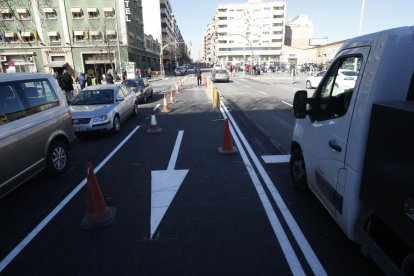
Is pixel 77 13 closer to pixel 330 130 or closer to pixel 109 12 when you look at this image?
pixel 109 12

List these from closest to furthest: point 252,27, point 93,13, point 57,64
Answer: point 57,64 < point 93,13 < point 252,27

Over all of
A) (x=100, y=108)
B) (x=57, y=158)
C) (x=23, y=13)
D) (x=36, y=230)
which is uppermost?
(x=23, y=13)

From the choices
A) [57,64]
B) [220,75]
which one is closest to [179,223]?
[220,75]

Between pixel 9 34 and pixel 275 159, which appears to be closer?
pixel 275 159

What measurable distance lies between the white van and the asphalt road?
69 cm

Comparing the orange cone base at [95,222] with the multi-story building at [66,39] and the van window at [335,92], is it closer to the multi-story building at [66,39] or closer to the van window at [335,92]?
the van window at [335,92]

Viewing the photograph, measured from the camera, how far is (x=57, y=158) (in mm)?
5922

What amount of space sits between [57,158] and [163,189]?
2.45 metres

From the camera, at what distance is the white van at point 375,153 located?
219 cm

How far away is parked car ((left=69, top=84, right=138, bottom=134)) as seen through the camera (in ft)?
29.4

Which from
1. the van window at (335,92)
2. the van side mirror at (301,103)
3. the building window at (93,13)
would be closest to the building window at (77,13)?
the building window at (93,13)

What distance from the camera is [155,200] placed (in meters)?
4.76

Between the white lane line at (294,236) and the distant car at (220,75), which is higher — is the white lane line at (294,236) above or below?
below

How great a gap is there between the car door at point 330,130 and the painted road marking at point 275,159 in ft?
7.35
